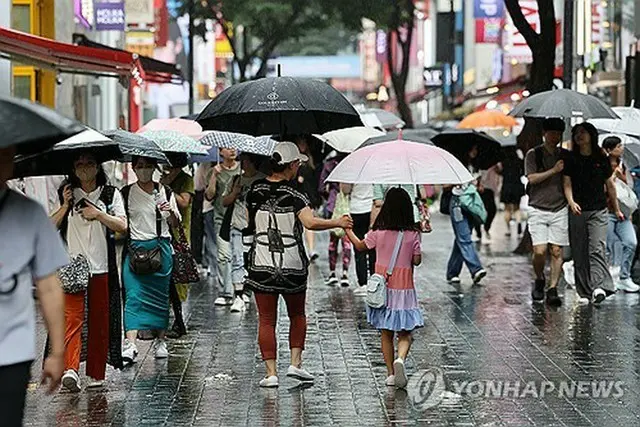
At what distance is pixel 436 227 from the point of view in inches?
1254

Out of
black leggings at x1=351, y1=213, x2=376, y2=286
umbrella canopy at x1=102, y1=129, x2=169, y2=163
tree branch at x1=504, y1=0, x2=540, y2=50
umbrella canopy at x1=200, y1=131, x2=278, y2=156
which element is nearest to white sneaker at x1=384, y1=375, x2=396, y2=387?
umbrella canopy at x1=102, y1=129, x2=169, y2=163

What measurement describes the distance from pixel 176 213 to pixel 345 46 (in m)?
87.9

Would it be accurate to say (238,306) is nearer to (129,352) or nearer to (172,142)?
(172,142)

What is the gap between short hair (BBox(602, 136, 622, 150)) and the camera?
16219mm

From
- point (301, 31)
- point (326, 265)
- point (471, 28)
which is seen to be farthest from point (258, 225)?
point (471, 28)

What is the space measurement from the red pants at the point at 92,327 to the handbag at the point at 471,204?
333 inches

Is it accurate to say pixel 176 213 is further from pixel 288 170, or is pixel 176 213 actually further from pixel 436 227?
pixel 436 227

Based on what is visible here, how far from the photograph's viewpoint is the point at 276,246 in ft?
33.7

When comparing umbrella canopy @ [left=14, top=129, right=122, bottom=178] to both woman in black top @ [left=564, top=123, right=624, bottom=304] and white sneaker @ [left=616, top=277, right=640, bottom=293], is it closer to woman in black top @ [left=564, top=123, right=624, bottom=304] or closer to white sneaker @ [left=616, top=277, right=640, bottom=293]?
woman in black top @ [left=564, top=123, right=624, bottom=304]

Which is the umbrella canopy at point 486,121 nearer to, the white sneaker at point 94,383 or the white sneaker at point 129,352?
the white sneaker at point 129,352

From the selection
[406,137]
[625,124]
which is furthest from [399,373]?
[406,137]

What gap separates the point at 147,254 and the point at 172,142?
1795 mm
